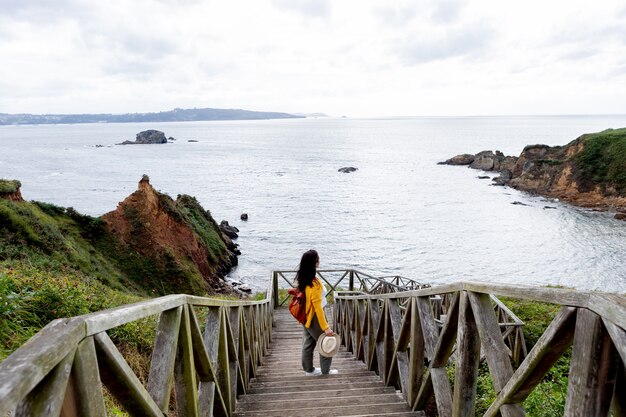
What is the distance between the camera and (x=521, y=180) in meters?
66.0

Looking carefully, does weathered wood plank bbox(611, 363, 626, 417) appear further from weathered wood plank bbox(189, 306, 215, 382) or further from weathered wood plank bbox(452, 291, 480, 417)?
weathered wood plank bbox(189, 306, 215, 382)

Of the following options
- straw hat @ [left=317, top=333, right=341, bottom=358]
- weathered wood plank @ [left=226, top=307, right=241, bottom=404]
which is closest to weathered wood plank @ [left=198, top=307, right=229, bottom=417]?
weathered wood plank @ [left=226, top=307, right=241, bottom=404]

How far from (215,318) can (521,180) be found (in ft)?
232

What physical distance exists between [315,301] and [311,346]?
33.5 inches

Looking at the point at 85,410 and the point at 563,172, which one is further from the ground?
the point at 85,410

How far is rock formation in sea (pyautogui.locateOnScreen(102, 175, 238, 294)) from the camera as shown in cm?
2719

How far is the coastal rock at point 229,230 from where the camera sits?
44222mm

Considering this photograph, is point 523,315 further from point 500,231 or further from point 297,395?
point 500,231

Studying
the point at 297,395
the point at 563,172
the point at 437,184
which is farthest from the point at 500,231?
the point at 297,395

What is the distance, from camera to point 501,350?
2531mm

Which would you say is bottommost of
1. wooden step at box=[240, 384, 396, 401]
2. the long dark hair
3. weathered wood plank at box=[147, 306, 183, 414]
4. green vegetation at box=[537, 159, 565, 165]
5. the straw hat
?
green vegetation at box=[537, 159, 565, 165]

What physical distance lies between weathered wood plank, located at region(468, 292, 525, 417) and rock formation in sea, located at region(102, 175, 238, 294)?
79.3 ft

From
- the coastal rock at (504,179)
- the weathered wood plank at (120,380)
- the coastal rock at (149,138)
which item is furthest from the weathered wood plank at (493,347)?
the coastal rock at (149,138)

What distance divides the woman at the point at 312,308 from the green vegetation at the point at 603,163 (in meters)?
60.0
